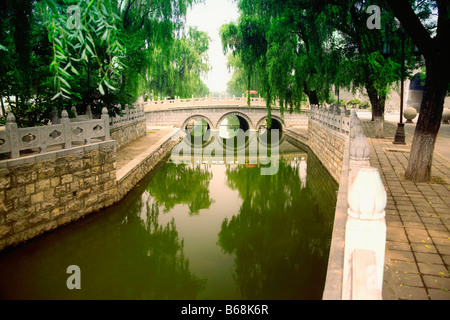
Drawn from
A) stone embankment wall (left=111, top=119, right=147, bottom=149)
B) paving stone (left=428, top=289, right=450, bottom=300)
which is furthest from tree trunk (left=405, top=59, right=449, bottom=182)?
stone embankment wall (left=111, top=119, right=147, bottom=149)

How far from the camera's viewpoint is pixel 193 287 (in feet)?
15.6

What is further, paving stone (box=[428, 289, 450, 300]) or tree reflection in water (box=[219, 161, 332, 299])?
tree reflection in water (box=[219, 161, 332, 299])

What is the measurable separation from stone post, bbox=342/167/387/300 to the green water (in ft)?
8.82

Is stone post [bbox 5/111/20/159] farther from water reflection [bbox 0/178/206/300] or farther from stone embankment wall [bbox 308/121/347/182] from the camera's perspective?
stone embankment wall [bbox 308/121/347/182]

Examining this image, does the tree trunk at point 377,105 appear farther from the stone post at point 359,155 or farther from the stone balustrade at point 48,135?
the stone balustrade at point 48,135

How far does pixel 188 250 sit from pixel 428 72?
5.30 m

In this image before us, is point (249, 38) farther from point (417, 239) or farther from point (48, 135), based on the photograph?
point (417, 239)

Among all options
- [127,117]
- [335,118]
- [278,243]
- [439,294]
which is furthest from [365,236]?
[127,117]

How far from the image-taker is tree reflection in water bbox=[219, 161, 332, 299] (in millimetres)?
4703

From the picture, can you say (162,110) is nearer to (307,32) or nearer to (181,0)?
(181,0)

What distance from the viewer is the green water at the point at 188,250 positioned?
4.68m

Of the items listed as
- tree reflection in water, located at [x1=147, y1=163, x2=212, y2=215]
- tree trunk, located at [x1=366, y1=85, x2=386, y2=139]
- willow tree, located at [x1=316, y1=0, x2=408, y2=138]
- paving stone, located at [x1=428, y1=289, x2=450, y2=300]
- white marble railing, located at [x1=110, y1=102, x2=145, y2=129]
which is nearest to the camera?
paving stone, located at [x1=428, y1=289, x2=450, y2=300]

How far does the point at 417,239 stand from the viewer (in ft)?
11.9

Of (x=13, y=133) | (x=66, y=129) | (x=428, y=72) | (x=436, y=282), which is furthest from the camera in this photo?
(x=66, y=129)
